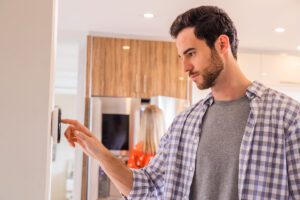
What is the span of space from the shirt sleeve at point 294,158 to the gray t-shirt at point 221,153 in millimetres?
132

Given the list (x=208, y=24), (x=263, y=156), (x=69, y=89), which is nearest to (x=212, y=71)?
(x=208, y=24)

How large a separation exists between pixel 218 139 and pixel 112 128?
271 centimetres

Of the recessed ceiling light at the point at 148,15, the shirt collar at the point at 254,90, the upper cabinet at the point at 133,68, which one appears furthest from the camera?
the upper cabinet at the point at 133,68

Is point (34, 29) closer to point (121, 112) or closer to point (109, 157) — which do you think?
point (109, 157)

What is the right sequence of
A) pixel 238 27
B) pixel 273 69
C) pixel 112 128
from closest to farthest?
pixel 238 27
pixel 112 128
pixel 273 69

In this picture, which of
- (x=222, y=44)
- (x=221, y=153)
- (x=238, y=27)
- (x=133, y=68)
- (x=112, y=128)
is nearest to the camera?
(x=221, y=153)

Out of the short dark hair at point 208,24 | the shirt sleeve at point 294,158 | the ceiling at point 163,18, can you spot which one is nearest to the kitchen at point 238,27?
the ceiling at point 163,18

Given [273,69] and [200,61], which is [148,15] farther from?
[200,61]

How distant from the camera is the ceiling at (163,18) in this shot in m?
2.88

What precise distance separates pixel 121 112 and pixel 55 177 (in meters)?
5.14

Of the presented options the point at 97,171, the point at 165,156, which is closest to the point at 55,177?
the point at 97,171

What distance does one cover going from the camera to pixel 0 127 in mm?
833

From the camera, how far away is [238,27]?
3486 millimetres

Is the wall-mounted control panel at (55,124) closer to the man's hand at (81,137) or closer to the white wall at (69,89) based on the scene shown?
the man's hand at (81,137)
